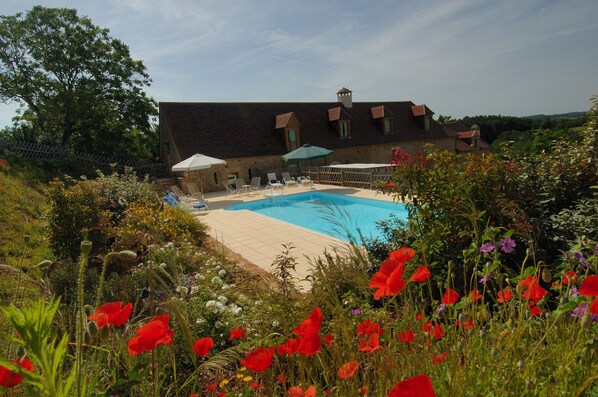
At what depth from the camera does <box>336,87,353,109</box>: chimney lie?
99.0 ft

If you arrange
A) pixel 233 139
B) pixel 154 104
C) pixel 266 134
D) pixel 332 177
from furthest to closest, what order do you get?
pixel 154 104
pixel 266 134
pixel 233 139
pixel 332 177

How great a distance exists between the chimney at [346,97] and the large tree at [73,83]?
15.5 metres

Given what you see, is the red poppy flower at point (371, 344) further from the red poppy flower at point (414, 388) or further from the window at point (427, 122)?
the window at point (427, 122)

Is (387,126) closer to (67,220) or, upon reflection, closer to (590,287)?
(67,220)

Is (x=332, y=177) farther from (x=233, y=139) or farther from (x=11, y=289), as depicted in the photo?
(x=11, y=289)

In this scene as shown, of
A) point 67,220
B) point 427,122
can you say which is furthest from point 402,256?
point 427,122

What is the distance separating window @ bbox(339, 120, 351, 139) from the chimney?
3.50 metres

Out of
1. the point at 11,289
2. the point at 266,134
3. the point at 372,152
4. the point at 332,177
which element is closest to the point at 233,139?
the point at 266,134

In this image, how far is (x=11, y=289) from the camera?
448cm

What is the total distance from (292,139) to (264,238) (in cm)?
1647

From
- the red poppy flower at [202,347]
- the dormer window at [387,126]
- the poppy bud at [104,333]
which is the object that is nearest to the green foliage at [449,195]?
the red poppy flower at [202,347]

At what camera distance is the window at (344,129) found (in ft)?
89.5

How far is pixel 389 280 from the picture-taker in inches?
48.3

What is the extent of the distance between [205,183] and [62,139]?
11.8 meters
